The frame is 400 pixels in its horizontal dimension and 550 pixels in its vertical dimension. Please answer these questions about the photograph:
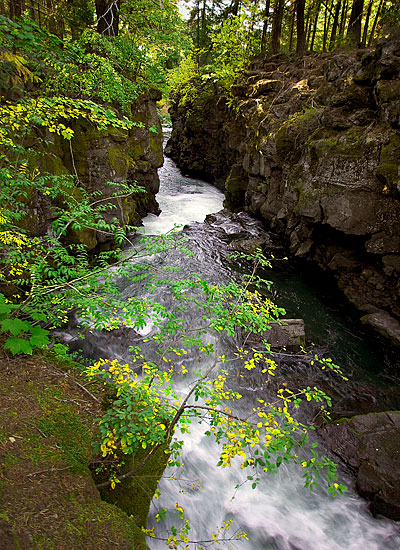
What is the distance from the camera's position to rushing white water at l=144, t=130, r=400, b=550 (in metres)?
4.13

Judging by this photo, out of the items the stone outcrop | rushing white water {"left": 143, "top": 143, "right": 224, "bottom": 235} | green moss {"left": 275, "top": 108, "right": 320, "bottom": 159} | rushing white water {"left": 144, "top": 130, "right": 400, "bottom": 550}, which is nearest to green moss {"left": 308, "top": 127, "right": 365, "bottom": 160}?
green moss {"left": 275, "top": 108, "right": 320, "bottom": 159}

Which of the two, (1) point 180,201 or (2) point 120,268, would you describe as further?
(1) point 180,201

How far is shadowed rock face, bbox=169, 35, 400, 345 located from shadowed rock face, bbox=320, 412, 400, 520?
3.31 meters

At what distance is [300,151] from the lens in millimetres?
11547

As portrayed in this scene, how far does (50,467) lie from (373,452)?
16.3 feet

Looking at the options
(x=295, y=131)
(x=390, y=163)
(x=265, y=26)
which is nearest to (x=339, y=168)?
(x=390, y=163)

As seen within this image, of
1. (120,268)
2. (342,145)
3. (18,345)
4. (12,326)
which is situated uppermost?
(342,145)

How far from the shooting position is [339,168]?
9.35 m

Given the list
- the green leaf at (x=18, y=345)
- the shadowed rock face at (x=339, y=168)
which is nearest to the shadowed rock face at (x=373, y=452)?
the shadowed rock face at (x=339, y=168)

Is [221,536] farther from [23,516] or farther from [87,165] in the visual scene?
[87,165]

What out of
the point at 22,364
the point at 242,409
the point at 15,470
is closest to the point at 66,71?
the point at 22,364

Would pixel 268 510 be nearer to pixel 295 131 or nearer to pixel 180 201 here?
pixel 295 131

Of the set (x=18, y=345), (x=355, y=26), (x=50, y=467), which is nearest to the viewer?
(x=50, y=467)

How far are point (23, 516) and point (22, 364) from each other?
2004mm
